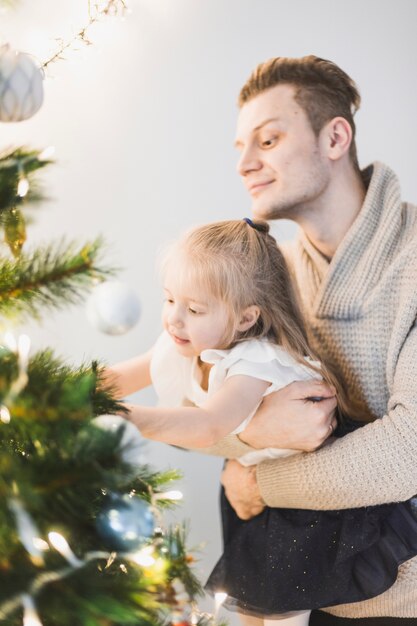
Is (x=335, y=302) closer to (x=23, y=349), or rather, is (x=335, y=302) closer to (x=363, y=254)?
(x=363, y=254)

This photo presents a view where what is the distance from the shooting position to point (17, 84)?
24.4 inches

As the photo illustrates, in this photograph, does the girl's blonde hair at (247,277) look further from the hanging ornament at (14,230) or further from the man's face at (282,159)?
the hanging ornament at (14,230)

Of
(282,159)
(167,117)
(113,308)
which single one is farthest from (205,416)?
(167,117)

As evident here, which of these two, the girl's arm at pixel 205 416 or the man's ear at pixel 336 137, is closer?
the girl's arm at pixel 205 416

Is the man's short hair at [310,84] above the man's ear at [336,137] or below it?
above

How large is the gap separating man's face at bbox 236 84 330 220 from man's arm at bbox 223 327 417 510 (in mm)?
372

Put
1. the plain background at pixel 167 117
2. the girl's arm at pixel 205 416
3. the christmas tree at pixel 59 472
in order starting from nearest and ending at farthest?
the christmas tree at pixel 59 472, the girl's arm at pixel 205 416, the plain background at pixel 167 117

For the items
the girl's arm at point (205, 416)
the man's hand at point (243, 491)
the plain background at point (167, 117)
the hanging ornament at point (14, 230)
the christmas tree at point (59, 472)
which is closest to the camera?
the christmas tree at point (59, 472)

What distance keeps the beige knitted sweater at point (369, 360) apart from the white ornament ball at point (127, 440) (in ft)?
2.13

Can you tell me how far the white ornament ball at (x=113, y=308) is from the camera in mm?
597

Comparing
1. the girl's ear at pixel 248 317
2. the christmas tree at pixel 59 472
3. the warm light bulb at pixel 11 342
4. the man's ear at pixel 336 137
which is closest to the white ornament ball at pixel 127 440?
the christmas tree at pixel 59 472

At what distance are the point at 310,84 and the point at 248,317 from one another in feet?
1.83

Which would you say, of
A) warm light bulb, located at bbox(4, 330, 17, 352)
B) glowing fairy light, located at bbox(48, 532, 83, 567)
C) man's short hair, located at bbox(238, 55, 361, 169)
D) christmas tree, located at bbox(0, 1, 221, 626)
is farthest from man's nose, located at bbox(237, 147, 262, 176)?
glowing fairy light, located at bbox(48, 532, 83, 567)

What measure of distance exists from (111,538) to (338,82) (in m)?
1.16
